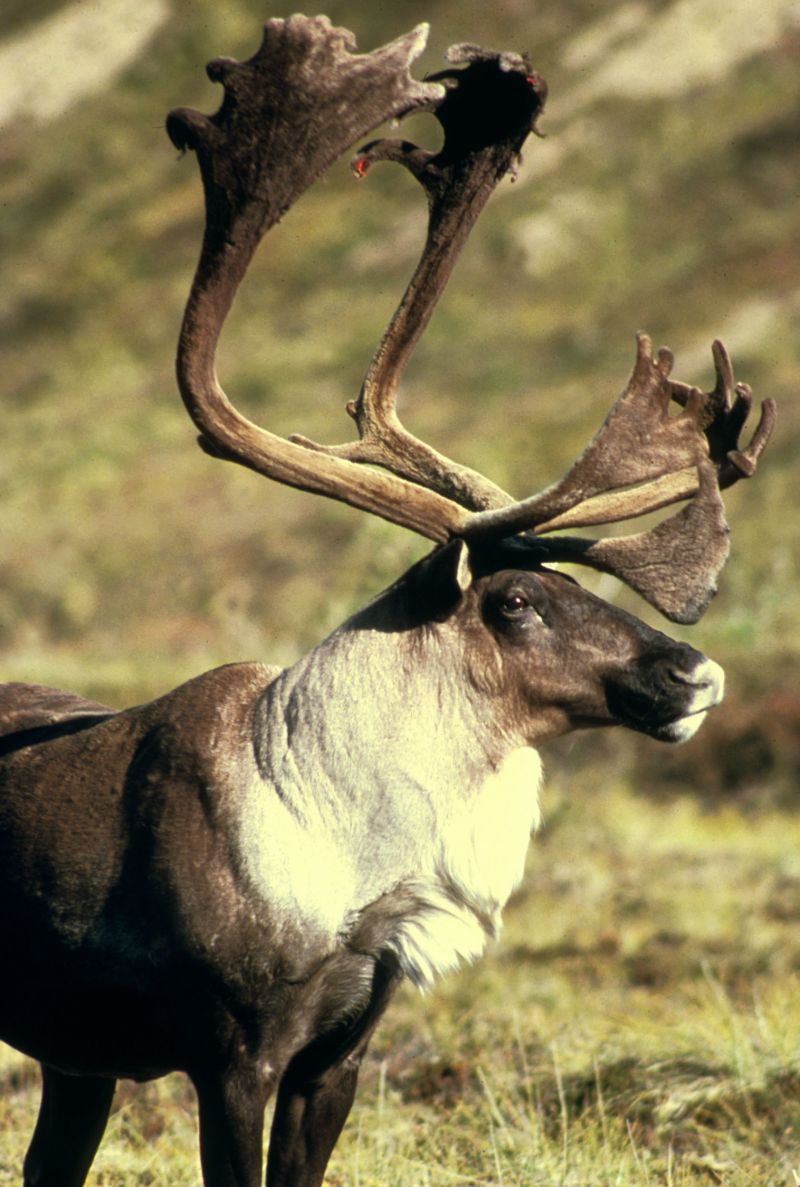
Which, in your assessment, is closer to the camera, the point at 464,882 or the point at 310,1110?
the point at 464,882

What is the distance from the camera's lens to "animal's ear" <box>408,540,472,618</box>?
421 centimetres

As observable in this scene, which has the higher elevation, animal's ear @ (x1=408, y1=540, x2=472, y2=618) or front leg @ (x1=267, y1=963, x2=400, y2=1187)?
animal's ear @ (x1=408, y1=540, x2=472, y2=618)

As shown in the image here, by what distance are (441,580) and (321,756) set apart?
0.52 meters

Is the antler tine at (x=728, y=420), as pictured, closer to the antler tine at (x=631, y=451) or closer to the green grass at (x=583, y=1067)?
the antler tine at (x=631, y=451)

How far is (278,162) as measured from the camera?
167 inches

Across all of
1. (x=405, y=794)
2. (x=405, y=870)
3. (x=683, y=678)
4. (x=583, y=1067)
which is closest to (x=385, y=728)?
(x=405, y=794)

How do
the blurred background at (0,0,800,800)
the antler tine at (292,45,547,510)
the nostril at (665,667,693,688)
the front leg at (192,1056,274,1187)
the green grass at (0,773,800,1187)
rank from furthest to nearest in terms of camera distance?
the blurred background at (0,0,800,800) → the green grass at (0,773,800,1187) → the antler tine at (292,45,547,510) → the nostril at (665,667,693,688) → the front leg at (192,1056,274,1187)

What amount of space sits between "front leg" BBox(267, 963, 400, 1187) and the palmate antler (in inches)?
46.8

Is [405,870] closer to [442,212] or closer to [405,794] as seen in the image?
[405,794]

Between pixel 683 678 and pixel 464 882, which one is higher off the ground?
pixel 683 678

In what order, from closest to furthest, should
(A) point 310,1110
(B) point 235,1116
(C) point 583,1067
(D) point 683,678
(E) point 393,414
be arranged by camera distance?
(B) point 235,1116 < (D) point 683,678 < (A) point 310,1110 < (E) point 393,414 < (C) point 583,1067

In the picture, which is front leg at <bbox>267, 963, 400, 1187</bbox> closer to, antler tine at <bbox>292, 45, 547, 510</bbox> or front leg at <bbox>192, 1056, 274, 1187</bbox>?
front leg at <bbox>192, 1056, 274, 1187</bbox>

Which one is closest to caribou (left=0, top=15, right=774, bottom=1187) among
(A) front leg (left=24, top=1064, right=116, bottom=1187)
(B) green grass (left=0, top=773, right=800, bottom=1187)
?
(A) front leg (left=24, top=1064, right=116, bottom=1187)

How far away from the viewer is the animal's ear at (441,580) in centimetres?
421
